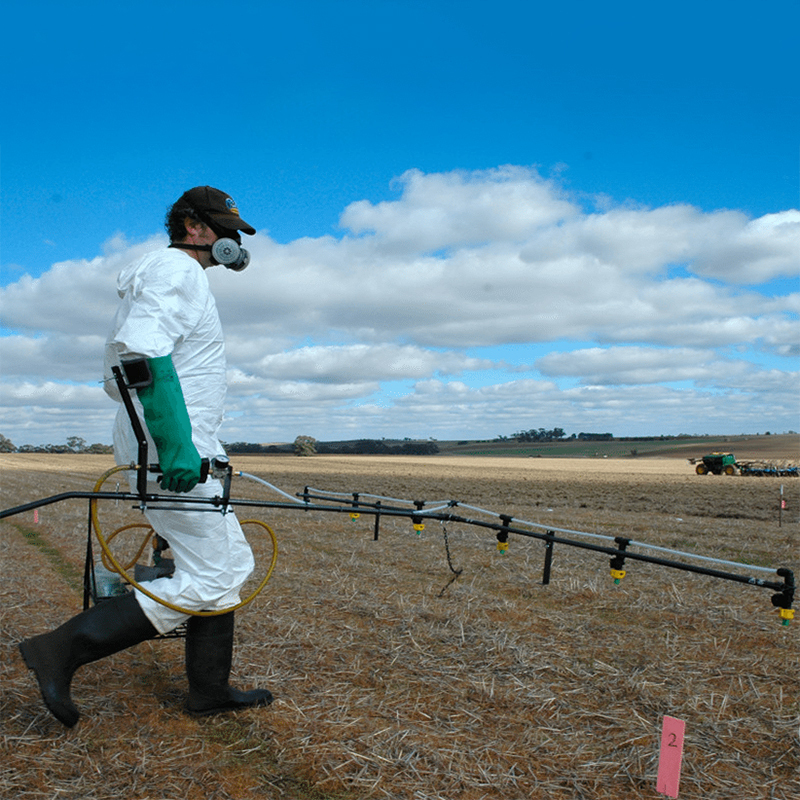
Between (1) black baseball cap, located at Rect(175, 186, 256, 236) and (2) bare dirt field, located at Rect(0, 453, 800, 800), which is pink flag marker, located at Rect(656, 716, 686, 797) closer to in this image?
(2) bare dirt field, located at Rect(0, 453, 800, 800)

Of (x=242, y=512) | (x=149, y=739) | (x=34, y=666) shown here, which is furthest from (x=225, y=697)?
(x=242, y=512)

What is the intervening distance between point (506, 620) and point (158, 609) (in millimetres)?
3257

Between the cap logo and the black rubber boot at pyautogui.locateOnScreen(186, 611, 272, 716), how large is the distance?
2247 millimetres

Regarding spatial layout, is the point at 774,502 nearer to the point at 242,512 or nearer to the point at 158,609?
the point at 242,512

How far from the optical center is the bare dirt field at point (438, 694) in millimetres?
3262

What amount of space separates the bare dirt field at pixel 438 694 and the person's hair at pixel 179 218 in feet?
8.90

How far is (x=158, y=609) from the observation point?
3553 millimetres

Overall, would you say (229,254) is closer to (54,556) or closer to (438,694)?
(438,694)

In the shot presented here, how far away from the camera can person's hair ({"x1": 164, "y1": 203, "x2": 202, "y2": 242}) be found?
153 inches

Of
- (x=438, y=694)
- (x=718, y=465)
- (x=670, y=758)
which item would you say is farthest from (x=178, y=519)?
(x=718, y=465)

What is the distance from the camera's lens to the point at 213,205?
3.86 m

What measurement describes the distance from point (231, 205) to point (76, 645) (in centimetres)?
250

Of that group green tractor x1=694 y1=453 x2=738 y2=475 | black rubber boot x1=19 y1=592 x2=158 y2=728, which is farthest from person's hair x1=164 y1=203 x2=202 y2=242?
green tractor x1=694 y1=453 x2=738 y2=475

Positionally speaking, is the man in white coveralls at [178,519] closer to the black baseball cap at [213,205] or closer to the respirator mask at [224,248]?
the respirator mask at [224,248]
